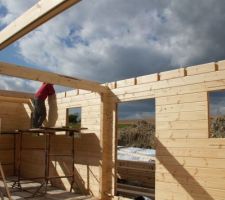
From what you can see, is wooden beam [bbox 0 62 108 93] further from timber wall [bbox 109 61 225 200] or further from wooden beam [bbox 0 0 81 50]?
wooden beam [bbox 0 0 81 50]

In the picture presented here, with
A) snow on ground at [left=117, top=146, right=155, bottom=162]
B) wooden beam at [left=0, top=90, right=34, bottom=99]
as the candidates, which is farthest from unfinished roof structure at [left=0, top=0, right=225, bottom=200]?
snow on ground at [left=117, top=146, right=155, bottom=162]

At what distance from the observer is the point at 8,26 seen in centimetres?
432

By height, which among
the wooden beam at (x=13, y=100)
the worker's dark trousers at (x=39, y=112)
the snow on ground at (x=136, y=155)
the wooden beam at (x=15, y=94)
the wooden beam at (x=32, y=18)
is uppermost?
the wooden beam at (x=32, y=18)

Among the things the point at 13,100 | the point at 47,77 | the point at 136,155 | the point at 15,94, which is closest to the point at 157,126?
the point at 47,77

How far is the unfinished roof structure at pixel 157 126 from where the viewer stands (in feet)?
18.8

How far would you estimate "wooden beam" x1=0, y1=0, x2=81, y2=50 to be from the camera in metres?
3.43

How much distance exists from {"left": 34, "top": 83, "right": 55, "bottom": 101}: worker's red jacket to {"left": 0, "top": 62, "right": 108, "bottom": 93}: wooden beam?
229 centimetres

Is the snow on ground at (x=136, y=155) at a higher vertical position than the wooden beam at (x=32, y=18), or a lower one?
lower

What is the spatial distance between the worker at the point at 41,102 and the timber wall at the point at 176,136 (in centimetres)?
215

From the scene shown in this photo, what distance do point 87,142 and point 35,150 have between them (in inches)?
111

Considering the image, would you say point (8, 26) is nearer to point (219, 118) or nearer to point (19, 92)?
point (19, 92)

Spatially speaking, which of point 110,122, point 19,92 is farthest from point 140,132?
point 110,122

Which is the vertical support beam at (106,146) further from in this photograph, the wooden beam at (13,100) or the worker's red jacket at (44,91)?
the wooden beam at (13,100)

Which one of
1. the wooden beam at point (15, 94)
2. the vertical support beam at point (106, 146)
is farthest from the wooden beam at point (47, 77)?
the wooden beam at point (15, 94)
